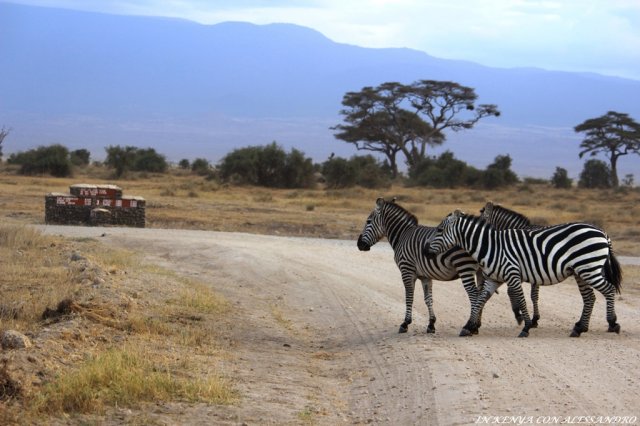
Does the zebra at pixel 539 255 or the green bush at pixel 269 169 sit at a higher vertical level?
the green bush at pixel 269 169

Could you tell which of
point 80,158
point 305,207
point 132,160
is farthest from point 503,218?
point 80,158

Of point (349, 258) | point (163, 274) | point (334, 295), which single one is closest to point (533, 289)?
point (334, 295)

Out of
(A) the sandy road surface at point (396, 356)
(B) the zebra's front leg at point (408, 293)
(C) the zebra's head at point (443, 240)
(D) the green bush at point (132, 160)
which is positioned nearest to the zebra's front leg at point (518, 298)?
(A) the sandy road surface at point (396, 356)

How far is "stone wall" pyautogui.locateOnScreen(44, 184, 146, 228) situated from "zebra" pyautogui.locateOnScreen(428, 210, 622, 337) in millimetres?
17099

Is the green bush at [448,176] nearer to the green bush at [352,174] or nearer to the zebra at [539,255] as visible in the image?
the green bush at [352,174]

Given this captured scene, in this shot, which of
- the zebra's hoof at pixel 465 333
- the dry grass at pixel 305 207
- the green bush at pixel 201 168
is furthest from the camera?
the green bush at pixel 201 168

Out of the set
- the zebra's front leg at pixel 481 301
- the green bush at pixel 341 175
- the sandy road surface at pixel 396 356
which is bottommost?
the sandy road surface at pixel 396 356

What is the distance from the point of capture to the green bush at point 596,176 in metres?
70.6

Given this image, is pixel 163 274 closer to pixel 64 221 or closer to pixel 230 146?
pixel 64 221

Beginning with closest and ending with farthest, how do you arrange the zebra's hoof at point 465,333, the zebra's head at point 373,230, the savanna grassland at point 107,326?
the savanna grassland at point 107,326 < the zebra's hoof at point 465,333 < the zebra's head at point 373,230

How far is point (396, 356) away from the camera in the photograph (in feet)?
36.0

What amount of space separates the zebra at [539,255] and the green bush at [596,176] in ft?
198

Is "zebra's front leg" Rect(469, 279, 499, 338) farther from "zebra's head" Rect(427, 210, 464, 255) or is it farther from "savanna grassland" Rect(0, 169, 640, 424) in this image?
"savanna grassland" Rect(0, 169, 640, 424)

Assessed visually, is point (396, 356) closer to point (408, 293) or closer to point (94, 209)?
point (408, 293)
